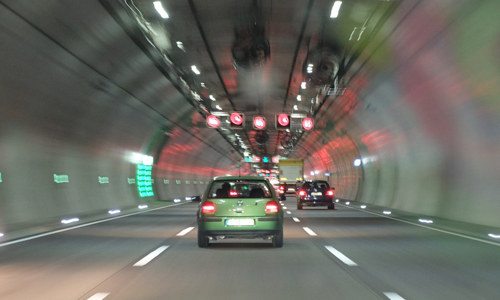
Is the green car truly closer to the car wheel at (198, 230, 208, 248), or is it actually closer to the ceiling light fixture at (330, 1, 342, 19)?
the car wheel at (198, 230, 208, 248)

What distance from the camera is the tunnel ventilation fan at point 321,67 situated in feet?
76.1

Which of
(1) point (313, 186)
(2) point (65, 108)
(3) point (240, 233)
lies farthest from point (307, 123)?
(3) point (240, 233)

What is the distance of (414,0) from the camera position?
47.4 ft

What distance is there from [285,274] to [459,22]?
808 cm

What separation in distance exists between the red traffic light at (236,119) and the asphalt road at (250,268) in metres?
17.3

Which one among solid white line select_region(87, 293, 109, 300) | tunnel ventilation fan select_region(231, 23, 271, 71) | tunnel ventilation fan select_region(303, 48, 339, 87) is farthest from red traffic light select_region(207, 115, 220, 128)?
solid white line select_region(87, 293, 109, 300)

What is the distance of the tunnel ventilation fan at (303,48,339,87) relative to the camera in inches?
914

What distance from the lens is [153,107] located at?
3083cm

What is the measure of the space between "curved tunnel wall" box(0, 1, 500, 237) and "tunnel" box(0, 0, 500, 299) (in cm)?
6

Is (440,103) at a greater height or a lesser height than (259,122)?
lesser

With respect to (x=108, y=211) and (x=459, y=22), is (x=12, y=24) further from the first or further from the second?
(x=108, y=211)

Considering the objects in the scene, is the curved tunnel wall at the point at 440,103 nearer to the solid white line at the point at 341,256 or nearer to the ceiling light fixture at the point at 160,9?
the solid white line at the point at 341,256

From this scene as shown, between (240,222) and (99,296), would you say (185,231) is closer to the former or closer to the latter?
(240,222)

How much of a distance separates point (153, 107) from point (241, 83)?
4.59 metres
